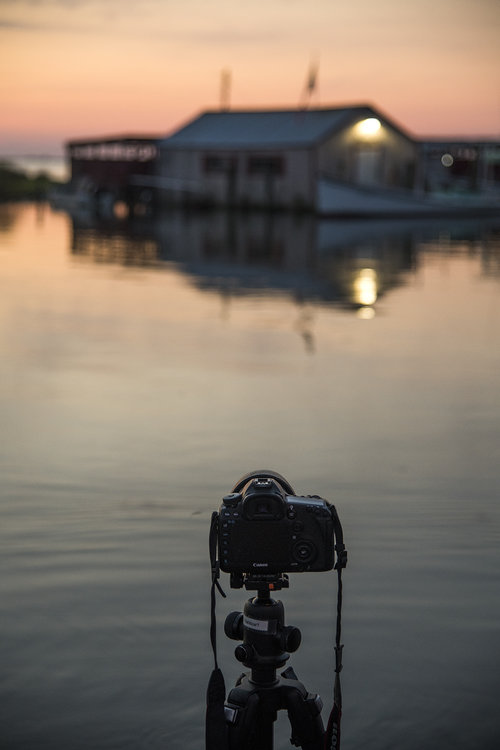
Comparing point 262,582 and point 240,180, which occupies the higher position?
point 262,582

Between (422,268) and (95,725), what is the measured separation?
66.4 feet

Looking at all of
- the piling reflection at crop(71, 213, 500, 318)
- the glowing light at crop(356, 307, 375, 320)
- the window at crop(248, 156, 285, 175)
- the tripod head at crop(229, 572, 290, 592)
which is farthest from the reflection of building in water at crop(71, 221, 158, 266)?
the tripod head at crop(229, 572, 290, 592)

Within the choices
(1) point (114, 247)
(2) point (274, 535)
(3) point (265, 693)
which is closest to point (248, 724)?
(3) point (265, 693)

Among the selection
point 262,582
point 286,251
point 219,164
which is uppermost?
point 219,164

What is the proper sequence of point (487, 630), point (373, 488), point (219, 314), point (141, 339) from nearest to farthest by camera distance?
point (487, 630)
point (373, 488)
point (141, 339)
point (219, 314)

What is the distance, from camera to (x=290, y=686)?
3102mm

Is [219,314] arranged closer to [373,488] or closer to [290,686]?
[373,488]

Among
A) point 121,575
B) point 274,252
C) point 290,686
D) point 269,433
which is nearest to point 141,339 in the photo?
point 269,433

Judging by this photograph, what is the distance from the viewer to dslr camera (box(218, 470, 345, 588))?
2973mm

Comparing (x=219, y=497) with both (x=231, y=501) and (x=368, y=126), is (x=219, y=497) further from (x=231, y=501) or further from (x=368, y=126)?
(x=368, y=126)

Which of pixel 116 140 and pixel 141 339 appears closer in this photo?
pixel 141 339

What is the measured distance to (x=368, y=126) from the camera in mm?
49375

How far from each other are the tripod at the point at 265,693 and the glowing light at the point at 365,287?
13330mm

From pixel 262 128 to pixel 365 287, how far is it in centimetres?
3499
